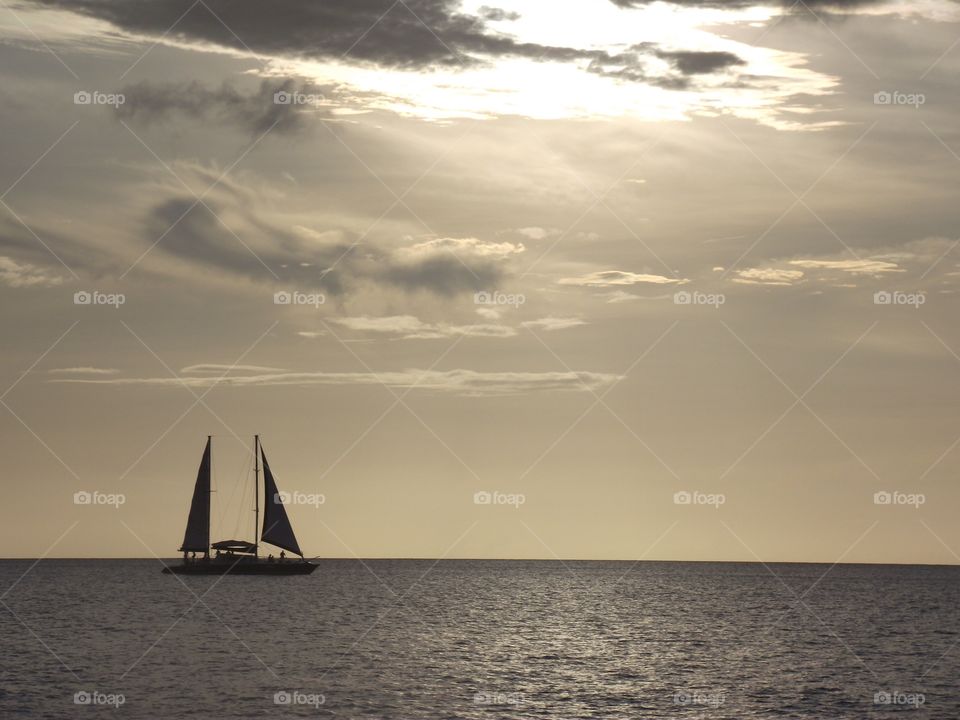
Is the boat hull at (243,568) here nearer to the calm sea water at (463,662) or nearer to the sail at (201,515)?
the sail at (201,515)

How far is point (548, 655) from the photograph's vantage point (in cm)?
8856

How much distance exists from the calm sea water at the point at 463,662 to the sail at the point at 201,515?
8.65 metres

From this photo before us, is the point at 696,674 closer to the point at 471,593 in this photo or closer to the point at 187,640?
the point at 187,640

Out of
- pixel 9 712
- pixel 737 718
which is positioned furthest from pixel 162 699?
pixel 737 718

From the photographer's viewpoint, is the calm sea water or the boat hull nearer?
the calm sea water

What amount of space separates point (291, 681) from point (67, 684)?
493 inches

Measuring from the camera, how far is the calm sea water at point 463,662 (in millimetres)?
63719

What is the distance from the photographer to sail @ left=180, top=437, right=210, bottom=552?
504 ft

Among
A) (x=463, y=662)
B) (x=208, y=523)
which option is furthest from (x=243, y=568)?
(x=463, y=662)

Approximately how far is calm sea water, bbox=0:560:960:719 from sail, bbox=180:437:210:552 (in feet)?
28.4

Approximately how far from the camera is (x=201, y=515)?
6088 inches

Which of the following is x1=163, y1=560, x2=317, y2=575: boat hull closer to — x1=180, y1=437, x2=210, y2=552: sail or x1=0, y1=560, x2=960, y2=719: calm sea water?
x1=180, y1=437, x2=210, y2=552: sail

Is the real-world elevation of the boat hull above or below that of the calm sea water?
above

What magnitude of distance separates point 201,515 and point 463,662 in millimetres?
79665
